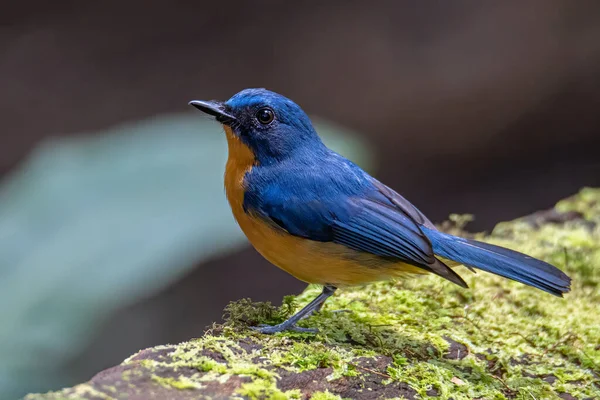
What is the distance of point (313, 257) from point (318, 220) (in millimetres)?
187

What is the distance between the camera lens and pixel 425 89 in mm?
10648

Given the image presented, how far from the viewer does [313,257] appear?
3.52 meters

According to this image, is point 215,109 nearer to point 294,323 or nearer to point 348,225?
point 348,225

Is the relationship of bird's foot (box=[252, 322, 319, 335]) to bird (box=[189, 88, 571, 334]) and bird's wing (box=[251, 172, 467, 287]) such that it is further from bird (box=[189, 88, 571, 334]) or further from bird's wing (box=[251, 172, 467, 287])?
bird's wing (box=[251, 172, 467, 287])

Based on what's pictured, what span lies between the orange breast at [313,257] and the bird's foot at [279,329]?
26cm

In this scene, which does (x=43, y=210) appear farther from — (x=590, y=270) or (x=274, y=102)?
(x=590, y=270)

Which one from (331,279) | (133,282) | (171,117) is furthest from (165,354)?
(171,117)

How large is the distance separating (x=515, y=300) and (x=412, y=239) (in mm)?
1238

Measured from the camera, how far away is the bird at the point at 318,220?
352cm

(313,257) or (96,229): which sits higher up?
(313,257)

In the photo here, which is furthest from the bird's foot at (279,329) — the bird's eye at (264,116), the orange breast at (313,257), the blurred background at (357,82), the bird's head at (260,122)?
the blurred background at (357,82)

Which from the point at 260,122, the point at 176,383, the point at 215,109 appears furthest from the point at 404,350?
the point at 215,109

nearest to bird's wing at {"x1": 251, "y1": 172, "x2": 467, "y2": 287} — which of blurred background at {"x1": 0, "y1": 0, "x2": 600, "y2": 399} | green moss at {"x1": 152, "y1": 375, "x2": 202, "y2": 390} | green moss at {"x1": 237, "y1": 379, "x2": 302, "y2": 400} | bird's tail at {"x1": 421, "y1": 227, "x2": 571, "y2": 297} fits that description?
bird's tail at {"x1": 421, "y1": 227, "x2": 571, "y2": 297}

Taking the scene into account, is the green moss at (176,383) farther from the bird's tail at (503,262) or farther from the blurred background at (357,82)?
the blurred background at (357,82)
